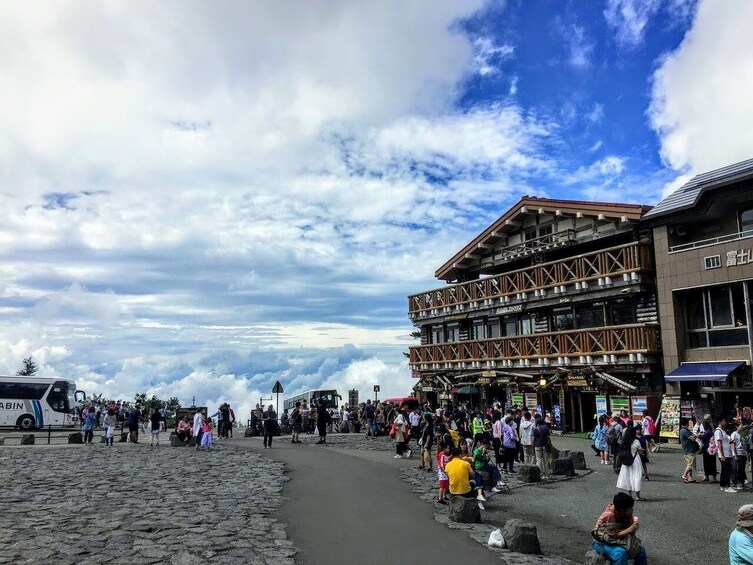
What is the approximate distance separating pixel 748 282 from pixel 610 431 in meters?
9.26

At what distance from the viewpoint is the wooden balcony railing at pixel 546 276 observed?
25.8 m

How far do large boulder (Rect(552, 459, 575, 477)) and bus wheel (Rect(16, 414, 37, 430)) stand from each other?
32721mm

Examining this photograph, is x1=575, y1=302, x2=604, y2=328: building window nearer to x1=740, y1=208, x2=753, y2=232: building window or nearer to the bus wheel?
x1=740, y1=208, x2=753, y2=232: building window

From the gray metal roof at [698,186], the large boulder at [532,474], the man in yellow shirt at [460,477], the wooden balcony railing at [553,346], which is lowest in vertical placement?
the large boulder at [532,474]

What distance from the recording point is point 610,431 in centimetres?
1764

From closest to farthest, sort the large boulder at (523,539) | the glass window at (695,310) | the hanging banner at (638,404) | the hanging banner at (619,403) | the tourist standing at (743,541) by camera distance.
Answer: the tourist standing at (743,541) < the large boulder at (523,539) < the hanging banner at (638,404) < the glass window at (695,310) < the hanging banner at (619,403)

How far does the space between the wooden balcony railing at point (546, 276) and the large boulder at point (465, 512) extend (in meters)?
17.1

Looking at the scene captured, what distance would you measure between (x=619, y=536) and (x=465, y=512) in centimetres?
509

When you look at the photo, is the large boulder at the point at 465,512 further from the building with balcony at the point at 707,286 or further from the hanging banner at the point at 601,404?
the hanging banner at the point at 601,404

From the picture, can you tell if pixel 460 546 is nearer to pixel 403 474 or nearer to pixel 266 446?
pixel 403 474

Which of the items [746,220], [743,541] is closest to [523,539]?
[743,541]

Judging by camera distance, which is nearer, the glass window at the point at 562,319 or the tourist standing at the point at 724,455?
the tourist standing at the point at 724,455

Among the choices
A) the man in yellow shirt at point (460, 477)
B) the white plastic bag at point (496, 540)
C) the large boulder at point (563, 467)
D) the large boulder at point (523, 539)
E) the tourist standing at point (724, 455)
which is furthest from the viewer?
the large boulder at point (563, 467)

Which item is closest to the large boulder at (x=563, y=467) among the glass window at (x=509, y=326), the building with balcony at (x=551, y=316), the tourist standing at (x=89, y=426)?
the building with balcony at (x=551, y=316)
